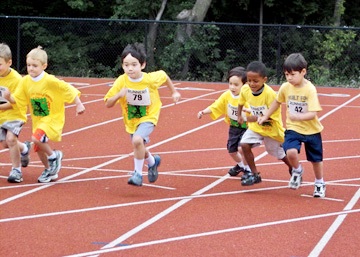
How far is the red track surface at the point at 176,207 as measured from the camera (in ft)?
23.0

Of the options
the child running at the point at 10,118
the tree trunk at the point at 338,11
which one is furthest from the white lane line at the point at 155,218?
the tree trunk at the point at 338,11

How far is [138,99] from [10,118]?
59.9 inches

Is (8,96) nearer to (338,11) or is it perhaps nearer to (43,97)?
(43,97)

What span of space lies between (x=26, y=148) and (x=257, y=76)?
117 inches

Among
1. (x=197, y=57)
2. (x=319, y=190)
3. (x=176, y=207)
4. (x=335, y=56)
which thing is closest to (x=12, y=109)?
(x=176, y=207)

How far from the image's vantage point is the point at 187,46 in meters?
26.1

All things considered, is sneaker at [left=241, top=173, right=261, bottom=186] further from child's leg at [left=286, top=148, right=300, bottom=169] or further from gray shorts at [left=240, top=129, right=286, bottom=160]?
child's leg at [left=286, top=148, right=300, bottom=169]

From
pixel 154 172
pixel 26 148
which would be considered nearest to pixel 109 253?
pixel 154 172

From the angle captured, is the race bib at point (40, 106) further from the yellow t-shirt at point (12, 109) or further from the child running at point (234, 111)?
the child running at point (234, 111)

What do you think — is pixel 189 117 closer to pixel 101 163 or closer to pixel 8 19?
pixel 101 163

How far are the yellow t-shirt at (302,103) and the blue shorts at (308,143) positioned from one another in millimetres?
46

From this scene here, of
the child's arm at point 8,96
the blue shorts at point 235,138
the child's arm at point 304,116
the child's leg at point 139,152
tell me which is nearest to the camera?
the child's arm at point 304,116

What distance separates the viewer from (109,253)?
6723 millimetres

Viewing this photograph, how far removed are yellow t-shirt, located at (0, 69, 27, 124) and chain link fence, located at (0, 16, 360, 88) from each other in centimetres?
1595
